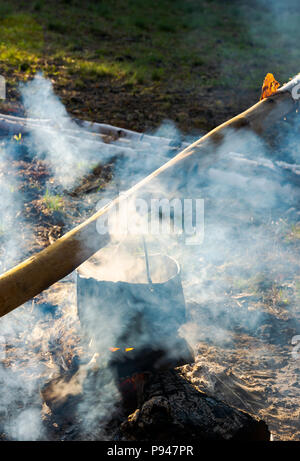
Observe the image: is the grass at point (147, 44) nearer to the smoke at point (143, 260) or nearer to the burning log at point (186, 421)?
the smoke at point (143, 260)

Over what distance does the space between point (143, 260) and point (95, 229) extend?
873 millimetres

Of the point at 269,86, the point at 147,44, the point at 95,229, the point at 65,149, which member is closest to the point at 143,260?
the point at 95,229

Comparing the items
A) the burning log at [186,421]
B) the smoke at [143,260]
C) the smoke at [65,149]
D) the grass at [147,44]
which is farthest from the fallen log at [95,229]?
the grass at [147,44]

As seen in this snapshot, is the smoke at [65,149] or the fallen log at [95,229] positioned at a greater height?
the smoke at [65,149]

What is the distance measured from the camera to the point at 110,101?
23.7 ft

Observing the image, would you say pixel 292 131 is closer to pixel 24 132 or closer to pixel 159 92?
pixel 159 92

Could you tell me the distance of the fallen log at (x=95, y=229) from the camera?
6.24ft

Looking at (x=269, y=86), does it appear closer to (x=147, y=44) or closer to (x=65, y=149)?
(x=65, y=149)

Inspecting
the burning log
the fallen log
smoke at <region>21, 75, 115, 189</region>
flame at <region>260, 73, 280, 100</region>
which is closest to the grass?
smoke at <region>21, 75, 115, 189</region>

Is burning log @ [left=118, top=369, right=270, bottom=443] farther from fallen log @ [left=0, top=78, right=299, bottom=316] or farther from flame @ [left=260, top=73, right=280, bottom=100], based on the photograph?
flame @ [left=260, top=73, right=280, bottom=100]

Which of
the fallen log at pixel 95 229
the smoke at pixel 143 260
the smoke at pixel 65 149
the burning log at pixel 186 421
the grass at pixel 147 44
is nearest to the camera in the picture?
the fallen log at pixel 95 229

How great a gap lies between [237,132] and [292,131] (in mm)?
4110

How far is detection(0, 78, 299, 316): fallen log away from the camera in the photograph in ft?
6.24

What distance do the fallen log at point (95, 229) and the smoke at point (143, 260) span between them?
0.07ft
